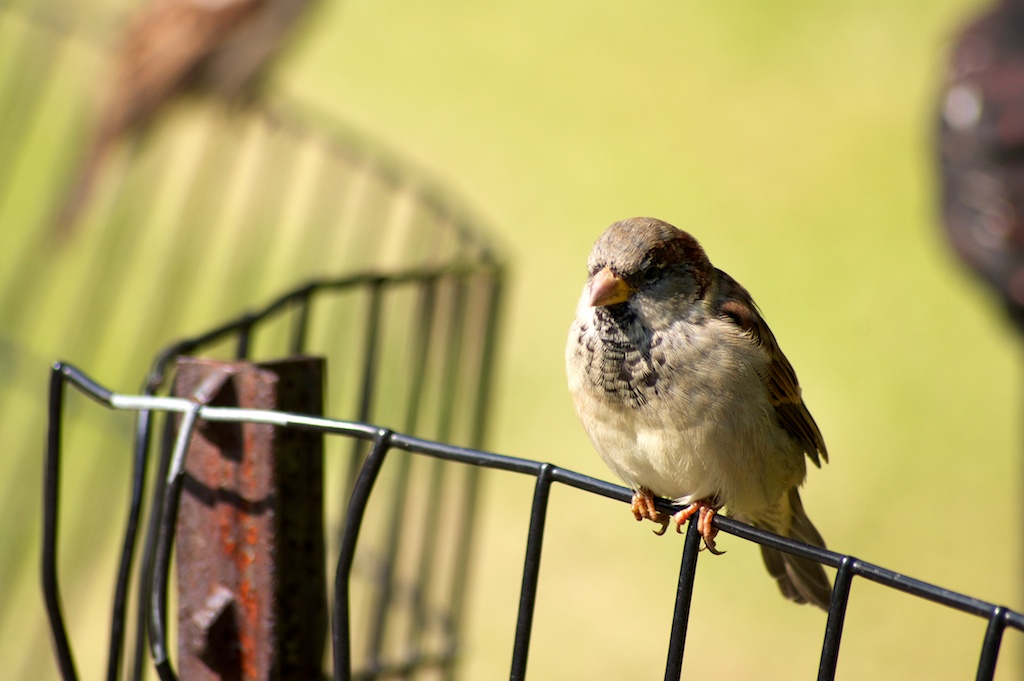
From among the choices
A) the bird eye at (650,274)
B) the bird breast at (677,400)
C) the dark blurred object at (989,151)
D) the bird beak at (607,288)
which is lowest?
the bird breast at (677,400)

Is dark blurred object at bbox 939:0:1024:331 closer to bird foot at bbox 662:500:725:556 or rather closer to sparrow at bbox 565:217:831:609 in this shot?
sparrow at bbox 565:217:831:609

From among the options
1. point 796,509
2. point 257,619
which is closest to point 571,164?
point 796,509

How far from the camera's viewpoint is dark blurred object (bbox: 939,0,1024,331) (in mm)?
1110

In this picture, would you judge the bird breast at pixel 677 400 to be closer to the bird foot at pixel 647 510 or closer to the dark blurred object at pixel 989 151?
the bird foot at pixel 647 510

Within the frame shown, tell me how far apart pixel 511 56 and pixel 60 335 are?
6.50 feet

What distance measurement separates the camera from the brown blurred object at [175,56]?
3299 mm

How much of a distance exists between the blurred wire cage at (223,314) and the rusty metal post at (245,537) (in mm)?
48

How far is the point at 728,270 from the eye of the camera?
10.5ft

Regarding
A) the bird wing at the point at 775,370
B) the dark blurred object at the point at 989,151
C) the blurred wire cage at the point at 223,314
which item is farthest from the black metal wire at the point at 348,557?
the dark blurred object at the point at 989,151

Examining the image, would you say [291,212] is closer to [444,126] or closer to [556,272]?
[444,126]

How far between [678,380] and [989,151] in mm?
382

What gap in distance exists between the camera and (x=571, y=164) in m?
4.04

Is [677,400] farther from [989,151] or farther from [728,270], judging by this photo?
[728,270]

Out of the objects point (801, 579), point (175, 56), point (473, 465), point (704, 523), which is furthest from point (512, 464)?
point (175, 56)
